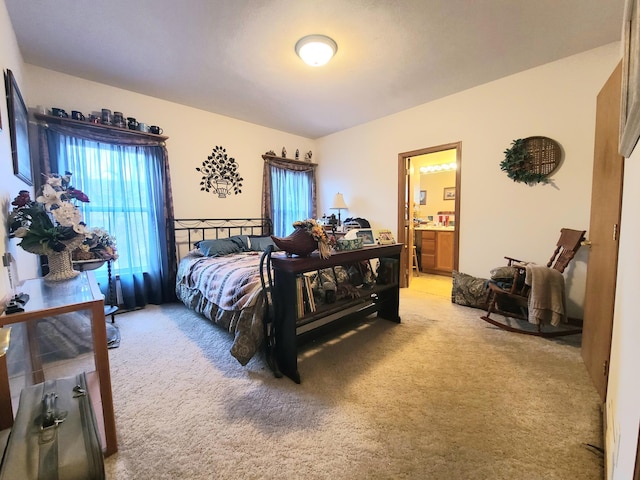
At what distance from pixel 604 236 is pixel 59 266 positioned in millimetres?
3508

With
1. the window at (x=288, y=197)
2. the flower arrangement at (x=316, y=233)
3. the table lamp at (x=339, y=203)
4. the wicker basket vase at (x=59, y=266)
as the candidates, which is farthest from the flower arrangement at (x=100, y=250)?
the table lamp at (x=339, y=203)

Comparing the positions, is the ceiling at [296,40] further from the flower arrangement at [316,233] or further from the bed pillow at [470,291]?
the bed pillow at [470,291]

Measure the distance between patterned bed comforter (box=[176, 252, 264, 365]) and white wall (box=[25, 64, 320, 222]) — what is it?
3.19ft

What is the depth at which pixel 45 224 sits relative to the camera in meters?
1.59

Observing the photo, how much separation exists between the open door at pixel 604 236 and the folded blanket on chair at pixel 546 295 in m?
0.39

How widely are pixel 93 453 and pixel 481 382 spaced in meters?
2.10

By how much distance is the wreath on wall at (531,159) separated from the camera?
114 inches

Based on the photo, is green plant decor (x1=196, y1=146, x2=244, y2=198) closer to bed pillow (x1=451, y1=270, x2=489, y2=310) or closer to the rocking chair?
bed pillow (x1=451, y1=270, x2=489, y2=310)

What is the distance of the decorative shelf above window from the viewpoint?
274cm

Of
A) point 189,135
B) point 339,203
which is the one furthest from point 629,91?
point 189,135

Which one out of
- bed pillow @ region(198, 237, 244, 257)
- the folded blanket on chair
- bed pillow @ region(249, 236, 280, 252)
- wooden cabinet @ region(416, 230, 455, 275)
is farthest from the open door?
bed pillow @ region(198, 237, 244, 257)

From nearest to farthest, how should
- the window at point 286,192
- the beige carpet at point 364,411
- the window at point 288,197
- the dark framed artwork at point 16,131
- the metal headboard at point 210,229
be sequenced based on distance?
1. the beige carpet at point 364,411
2. the dark framed artwork at point 16,131
3. the metal headboard at point 210,229
4. the window at point 286,192
5. the window at point 288,197

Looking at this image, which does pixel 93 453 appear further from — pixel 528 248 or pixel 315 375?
pixel 528 248

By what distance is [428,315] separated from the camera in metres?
3.09
